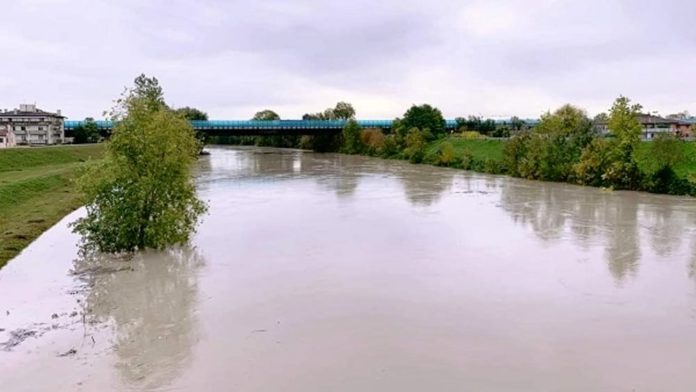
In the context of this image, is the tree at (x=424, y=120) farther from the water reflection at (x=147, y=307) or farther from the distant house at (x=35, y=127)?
the water reflection at (x=147, y=307)

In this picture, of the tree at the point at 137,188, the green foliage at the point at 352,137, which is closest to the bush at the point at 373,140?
the green foliage at the point at 352,137

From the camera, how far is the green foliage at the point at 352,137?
82.8 metres

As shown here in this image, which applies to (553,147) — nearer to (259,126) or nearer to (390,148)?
(390,148)

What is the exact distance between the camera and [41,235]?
65.4 feet

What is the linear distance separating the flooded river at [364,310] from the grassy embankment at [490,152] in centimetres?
1242

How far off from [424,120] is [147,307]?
66.2m

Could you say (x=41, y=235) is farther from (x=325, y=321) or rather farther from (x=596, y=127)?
(x=596, y=127)

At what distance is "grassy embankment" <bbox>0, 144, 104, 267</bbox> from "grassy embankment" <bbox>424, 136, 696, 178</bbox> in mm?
28747

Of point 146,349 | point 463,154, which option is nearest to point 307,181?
point 463,154

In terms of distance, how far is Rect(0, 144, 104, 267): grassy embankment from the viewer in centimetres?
1884

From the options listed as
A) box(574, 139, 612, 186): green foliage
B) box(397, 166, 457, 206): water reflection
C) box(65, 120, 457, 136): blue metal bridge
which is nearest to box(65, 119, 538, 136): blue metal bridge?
box(65, 120, 457, 136): blue metal bridge

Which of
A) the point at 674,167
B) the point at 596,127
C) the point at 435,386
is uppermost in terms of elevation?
the point at 596,127

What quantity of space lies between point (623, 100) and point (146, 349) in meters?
32.9

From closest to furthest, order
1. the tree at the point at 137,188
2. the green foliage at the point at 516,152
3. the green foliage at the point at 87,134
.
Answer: the tree at the point at 137,188 < the green foliage at the point at 516,152 < the green foliage at the point at 87,134
